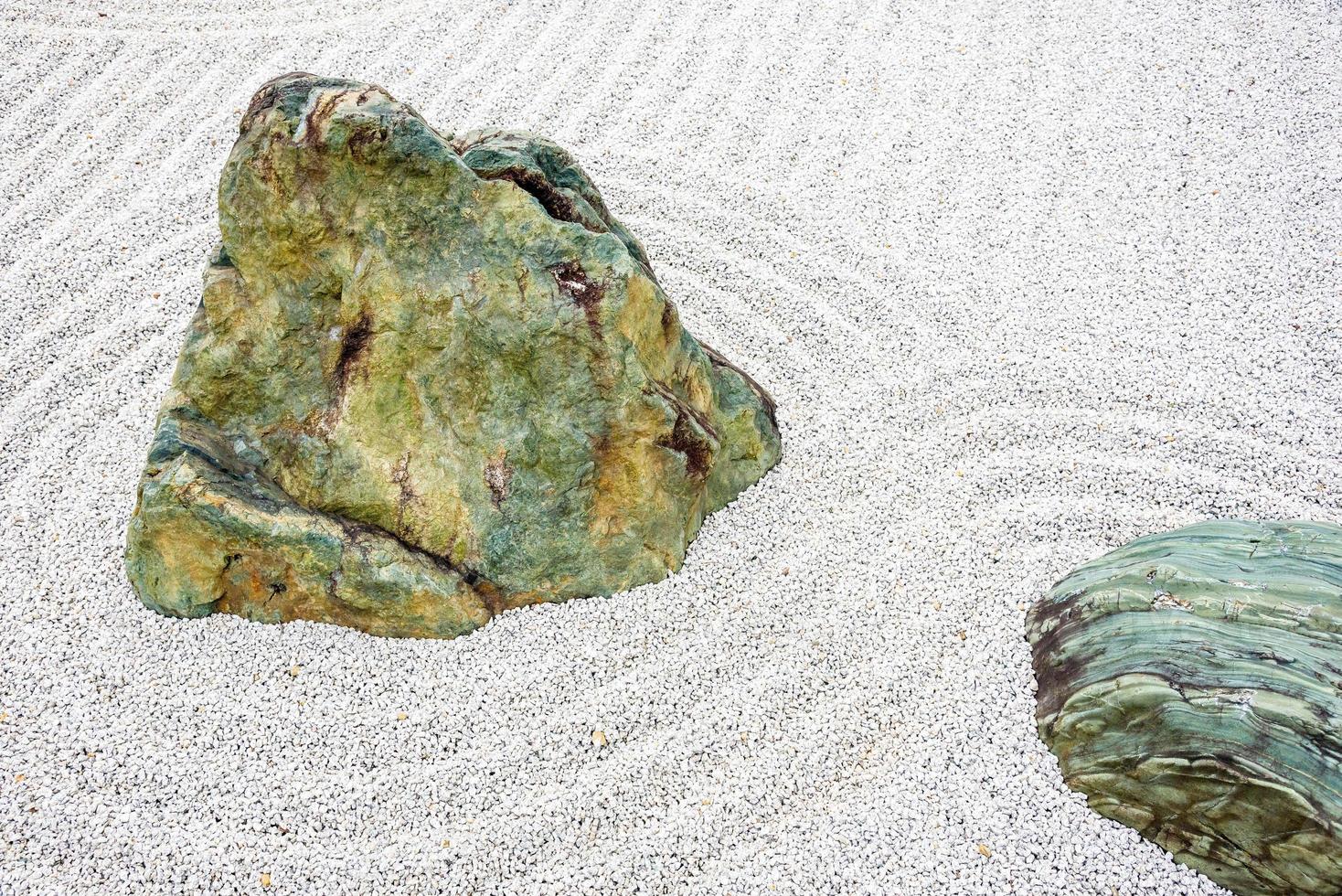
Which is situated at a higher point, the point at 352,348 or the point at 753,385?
the point at 352,348

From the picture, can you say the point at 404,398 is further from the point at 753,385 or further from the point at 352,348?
the point at 753,385

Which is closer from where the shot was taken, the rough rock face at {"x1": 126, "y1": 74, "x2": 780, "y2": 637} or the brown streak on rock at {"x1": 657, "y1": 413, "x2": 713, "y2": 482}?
the rough rock face at {"x1": 126, "y1": 74, "x2": 780, "y2": 637}

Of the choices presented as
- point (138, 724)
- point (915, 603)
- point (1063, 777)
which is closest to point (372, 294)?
point (138, 724)

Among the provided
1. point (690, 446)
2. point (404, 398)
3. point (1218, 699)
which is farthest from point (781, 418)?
point (1218, 699)

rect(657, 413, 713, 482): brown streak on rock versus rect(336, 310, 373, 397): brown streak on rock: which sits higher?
rect(336, 310, 373, 397): brown streak on rock

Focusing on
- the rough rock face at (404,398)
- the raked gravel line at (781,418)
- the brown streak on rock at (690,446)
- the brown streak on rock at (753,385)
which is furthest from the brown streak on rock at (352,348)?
the brown streak on rock at (753,385)

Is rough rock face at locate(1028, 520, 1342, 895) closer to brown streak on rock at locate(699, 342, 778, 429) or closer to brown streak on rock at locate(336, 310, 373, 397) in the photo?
brown streak on rock at locate(699, 342, 778, 429)

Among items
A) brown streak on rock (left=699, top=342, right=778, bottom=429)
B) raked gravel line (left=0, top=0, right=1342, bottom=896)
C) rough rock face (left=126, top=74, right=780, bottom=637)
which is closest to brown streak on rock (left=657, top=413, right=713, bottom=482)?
rough rock face (left=126, top=74, right=780, bottom=637)
